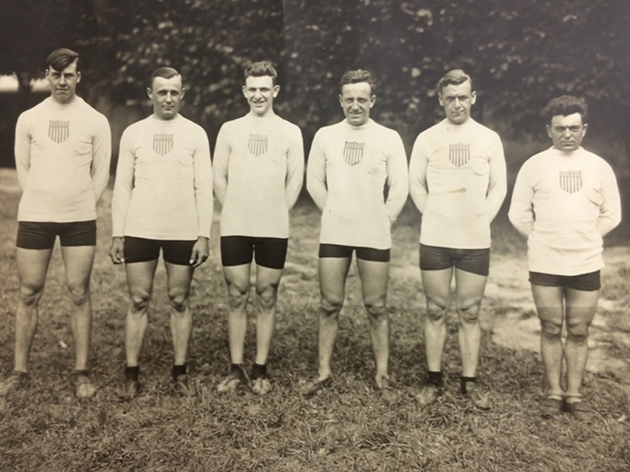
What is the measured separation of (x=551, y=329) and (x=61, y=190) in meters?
2.83

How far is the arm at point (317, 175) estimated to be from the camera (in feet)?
11.6

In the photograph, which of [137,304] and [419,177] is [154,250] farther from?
[419,177]

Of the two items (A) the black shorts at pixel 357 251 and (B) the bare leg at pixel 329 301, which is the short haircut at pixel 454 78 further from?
(B) the bare leg at pixel 329 301

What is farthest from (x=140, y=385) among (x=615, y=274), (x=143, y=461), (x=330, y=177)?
(x=615, y=274)

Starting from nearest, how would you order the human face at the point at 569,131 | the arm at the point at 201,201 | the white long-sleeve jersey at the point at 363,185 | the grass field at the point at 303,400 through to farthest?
the grass field at the point at 303,400
the human face at the point at 569,131
the white long-sleeve jersey at the point at 363,185
the arm at the point at 201,201

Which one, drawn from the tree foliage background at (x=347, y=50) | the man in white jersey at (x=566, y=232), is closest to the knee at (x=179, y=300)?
the tree foliage background at (x=347, y=50)

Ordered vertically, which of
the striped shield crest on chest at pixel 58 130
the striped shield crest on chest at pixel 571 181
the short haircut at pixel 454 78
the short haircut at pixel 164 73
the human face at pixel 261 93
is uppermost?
the short haircut at pixel 164 73

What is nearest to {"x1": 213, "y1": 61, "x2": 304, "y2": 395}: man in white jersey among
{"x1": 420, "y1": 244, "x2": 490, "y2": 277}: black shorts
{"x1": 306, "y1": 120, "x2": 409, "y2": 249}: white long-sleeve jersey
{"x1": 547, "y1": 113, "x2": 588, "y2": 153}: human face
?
{"x1": 306, "y1": 120, "x2": 409, "y2": 249}: white long-sleeve jersey

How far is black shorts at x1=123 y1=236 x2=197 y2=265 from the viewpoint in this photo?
11.6 ft

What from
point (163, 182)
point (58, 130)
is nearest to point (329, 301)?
point (163, 182)

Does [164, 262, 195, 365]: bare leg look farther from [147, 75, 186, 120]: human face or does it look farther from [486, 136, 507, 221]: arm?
[486, 136, 507, 221]: arm

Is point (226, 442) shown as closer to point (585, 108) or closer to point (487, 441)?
point (487, 441)

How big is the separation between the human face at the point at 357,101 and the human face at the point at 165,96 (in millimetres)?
955

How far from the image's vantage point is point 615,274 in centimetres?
346
